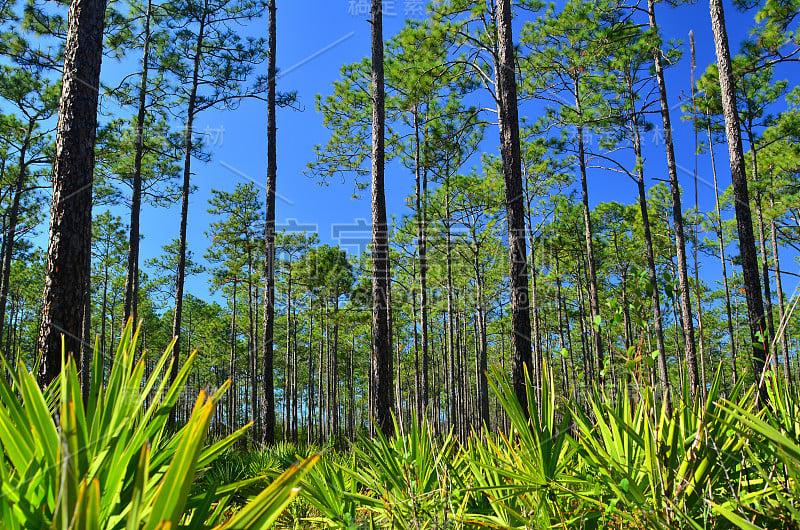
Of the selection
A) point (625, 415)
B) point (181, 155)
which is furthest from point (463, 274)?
point (625, 415)

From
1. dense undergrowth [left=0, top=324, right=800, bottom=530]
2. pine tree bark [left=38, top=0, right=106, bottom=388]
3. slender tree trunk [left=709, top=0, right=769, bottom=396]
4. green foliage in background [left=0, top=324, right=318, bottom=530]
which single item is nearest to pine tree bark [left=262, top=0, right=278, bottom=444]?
Result: pine tree bark [left=38, top=0, right=106, bottom=388]

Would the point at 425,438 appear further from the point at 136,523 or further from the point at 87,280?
the point at 87,280

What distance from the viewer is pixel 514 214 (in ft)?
21.0

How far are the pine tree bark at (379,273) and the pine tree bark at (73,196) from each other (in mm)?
4402

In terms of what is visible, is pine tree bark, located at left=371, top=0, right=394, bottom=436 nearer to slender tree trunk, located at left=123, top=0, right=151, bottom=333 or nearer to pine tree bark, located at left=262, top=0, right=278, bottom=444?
pine tree bark, located at left=262, top=0, right=278, bottom=444

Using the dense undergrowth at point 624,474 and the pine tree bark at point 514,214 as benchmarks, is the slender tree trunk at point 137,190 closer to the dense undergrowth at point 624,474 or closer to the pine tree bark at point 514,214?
the pine tree bark at point 514,214

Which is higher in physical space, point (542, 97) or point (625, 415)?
point (542, 97)

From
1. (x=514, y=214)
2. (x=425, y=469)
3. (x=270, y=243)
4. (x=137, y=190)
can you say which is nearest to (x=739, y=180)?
(x=514, y=214)

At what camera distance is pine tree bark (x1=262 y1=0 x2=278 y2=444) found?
426 inches

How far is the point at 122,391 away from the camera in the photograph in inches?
56.8

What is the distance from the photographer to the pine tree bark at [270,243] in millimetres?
10820

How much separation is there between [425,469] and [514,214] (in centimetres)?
445

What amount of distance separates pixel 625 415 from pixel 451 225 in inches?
618

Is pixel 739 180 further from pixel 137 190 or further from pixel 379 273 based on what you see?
pixel 137 190
